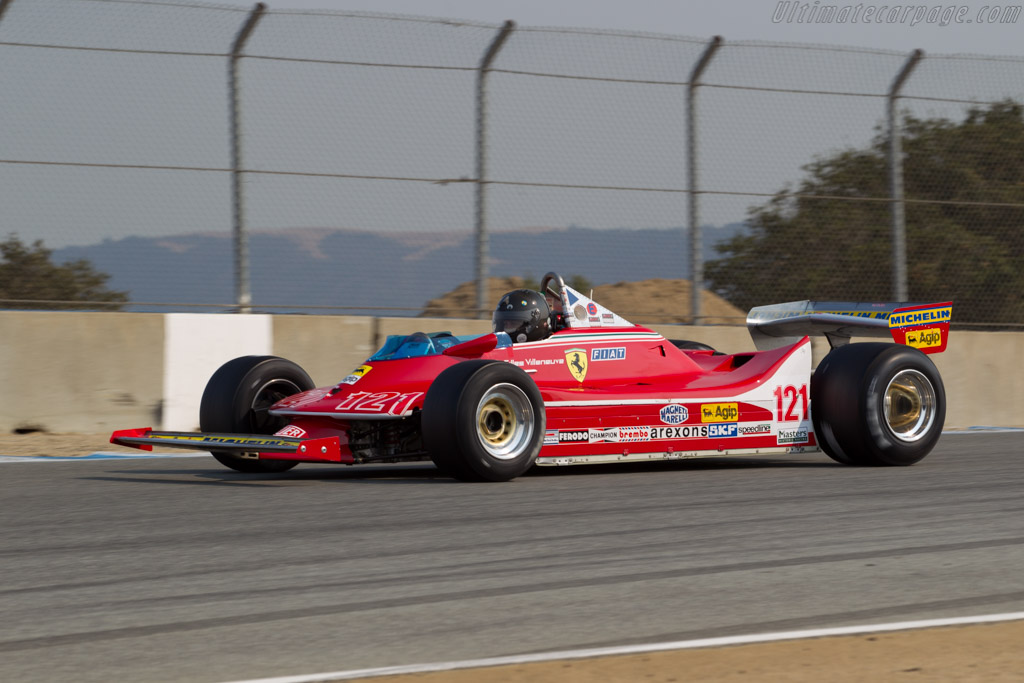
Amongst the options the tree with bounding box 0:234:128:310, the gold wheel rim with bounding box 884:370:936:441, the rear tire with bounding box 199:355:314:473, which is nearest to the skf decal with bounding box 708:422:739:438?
the gold wheel rim with bounding box 884:370:936:441

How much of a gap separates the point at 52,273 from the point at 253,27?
277 centimetres

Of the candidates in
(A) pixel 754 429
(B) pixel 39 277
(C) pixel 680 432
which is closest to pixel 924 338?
(A) pixel 754 429

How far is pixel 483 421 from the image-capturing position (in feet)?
24.8

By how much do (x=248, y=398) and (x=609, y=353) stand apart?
2370 mm

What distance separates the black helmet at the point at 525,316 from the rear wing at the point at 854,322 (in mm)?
1951

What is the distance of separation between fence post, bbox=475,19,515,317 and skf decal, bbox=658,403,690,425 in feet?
13.1

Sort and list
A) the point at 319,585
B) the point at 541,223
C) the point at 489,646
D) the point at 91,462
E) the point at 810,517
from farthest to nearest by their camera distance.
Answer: the point at 541,223, the point at 91,462, the point at 810,517, the point at 319,585, the point at 489,646

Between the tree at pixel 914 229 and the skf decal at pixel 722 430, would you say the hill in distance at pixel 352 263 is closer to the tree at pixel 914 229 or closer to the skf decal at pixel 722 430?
the tree at pixel 914 229

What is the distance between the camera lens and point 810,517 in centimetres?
641

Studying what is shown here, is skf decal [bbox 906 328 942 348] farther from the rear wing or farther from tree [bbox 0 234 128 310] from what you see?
tree [bbox 0 234 128 310]

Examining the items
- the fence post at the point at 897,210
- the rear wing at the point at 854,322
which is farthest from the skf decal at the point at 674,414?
the fence post at the point at 897,210

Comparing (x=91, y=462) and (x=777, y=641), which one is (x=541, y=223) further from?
(x=777, y=641)

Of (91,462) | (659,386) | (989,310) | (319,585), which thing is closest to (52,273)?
(91,462)

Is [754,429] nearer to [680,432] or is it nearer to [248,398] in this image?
[680,432]
